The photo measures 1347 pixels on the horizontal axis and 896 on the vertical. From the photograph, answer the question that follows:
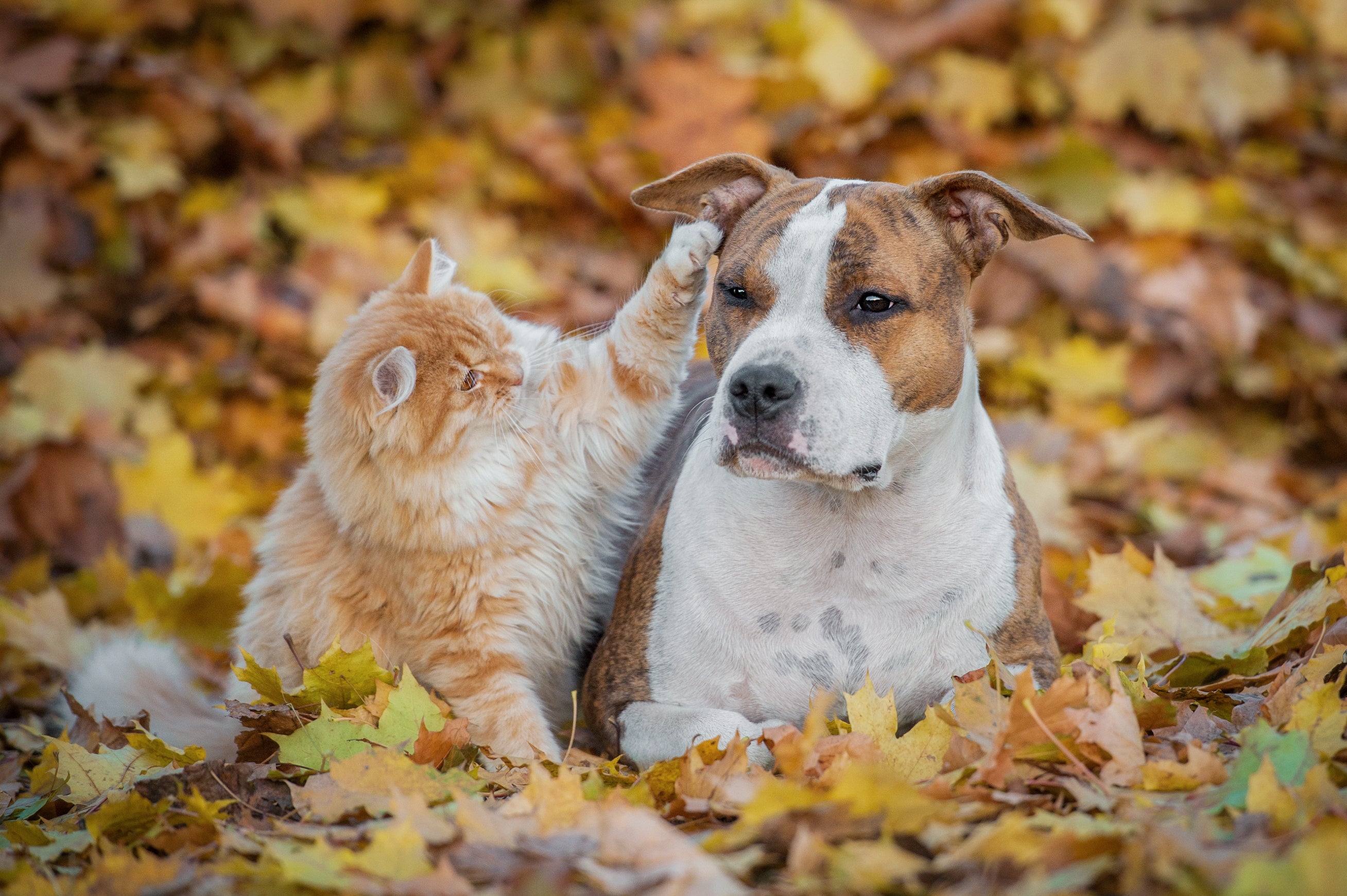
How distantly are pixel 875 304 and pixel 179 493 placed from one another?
13.2 feet

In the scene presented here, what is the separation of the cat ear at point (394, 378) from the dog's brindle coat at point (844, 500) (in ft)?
2.82

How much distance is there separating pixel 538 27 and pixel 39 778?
573cm

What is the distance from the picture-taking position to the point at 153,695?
12.1 ft

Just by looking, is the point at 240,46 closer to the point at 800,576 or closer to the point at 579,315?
the point at 579,315

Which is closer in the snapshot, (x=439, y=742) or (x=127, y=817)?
(x=127, y=817)

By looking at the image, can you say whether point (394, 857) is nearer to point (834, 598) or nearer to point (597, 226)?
point (834, 598)

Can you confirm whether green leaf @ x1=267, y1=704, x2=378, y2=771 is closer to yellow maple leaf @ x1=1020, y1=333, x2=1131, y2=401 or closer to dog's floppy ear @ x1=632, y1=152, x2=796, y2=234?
dog's floppy ear @ x1=632, y1=152, x2=796, y2=234

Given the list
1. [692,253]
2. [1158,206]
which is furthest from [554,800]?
[1158,206]

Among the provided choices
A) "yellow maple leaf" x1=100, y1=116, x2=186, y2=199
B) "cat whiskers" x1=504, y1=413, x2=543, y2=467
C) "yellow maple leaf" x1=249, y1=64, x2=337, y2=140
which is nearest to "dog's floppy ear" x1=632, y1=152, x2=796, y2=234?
"cat whiskers" x1=504, y1=413, x2=543, y2=467

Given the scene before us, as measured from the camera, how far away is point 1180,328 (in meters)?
6.90

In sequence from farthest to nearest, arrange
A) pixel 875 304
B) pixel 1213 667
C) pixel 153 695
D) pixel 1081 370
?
pixel 1081 370
pixel 153 695
pixel 1213 667
pixel 875 304

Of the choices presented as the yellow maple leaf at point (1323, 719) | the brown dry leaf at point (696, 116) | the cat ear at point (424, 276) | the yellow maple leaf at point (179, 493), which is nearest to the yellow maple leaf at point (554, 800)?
the yellow maple leaf at point (1323, 719)

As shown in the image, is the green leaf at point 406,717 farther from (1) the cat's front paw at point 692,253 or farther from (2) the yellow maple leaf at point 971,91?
(2) the yellow maple leaf at point 971,91

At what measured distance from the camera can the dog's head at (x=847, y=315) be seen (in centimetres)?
288
